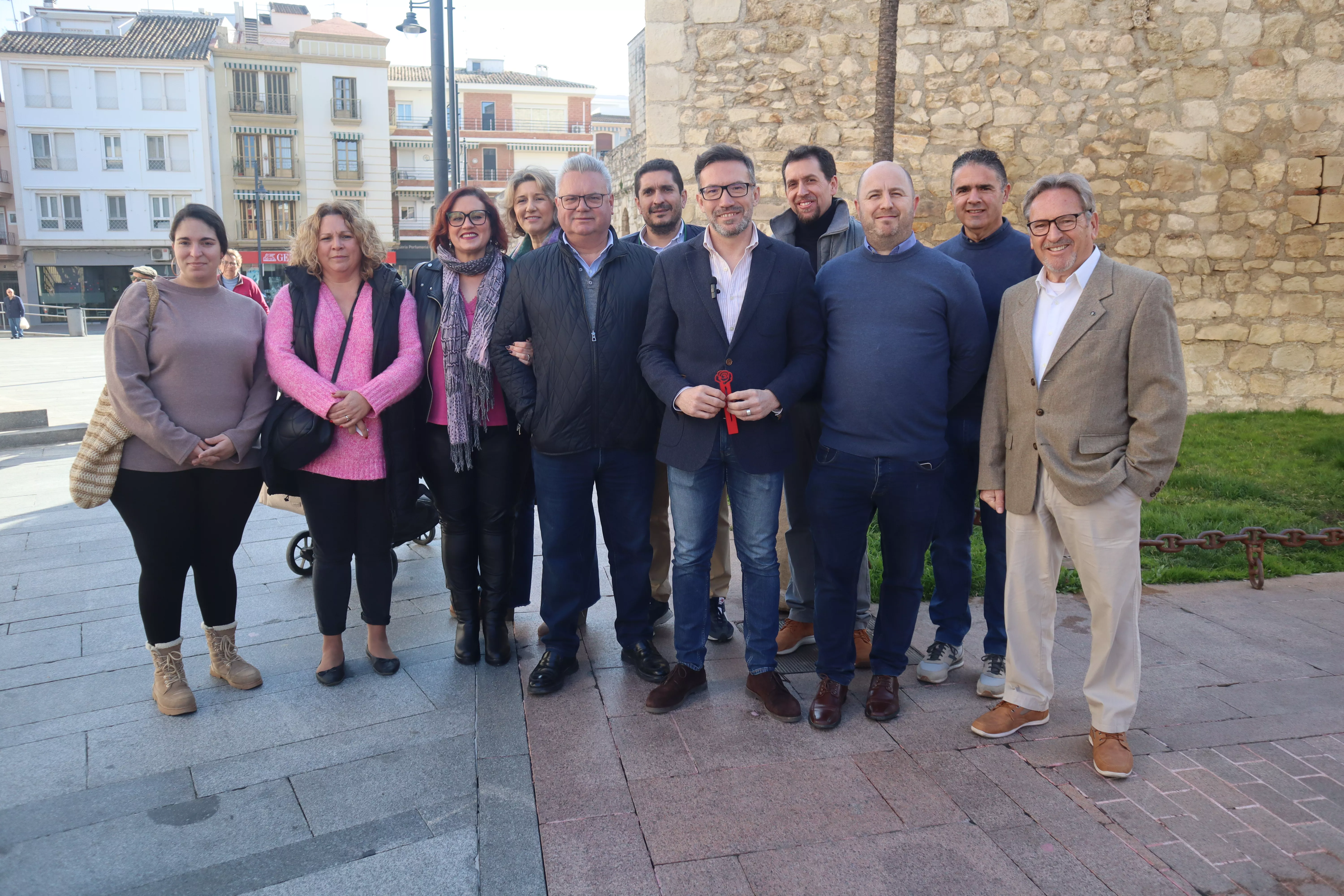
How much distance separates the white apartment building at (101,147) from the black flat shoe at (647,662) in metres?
48.2

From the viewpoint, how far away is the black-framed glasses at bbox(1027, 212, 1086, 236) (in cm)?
309

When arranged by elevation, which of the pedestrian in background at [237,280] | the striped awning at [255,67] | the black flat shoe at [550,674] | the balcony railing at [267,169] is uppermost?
the striped awning at [255,67]

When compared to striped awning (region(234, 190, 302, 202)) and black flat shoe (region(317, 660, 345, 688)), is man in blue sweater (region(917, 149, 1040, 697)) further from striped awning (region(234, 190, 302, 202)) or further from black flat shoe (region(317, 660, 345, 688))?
striped awning (region(234, 190, 302, 202))

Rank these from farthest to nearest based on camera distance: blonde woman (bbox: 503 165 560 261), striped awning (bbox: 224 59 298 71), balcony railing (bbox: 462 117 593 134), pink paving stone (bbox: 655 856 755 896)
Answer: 1. balcony railing (bbox: 462 117 593 134)
2. striped awning (bbox: 224 59 298 71)
3. blonde woman (bbox: 503 165 560 261)
4. pink paving stone (bbox: 655 856 755 896)

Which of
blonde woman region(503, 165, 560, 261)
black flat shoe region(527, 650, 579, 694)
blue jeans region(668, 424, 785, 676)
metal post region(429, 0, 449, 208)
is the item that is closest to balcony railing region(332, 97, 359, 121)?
metal post region(429, 0, 449, 208)

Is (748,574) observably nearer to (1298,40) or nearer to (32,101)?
(1298,40)

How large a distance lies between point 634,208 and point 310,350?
11381 mm

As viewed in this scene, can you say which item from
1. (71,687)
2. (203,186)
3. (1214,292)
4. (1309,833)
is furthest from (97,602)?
(203,186)

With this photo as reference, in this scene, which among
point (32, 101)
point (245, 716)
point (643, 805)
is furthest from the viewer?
point (32, 101)

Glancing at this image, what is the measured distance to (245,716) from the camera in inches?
139

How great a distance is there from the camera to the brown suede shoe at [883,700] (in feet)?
11.3

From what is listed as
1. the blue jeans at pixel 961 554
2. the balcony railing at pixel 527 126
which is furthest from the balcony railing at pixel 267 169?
the blue jeans at pixel 961 554

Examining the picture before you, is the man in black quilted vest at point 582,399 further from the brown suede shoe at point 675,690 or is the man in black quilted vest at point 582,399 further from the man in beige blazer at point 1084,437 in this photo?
the man in beige blazer at point 1084,437

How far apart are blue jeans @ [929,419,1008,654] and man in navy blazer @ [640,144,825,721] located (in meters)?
0.73
